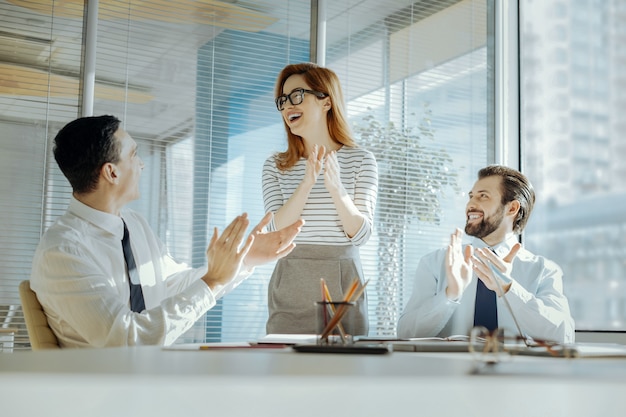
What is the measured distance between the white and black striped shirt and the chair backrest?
1081 mm

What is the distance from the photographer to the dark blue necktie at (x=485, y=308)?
269 cm

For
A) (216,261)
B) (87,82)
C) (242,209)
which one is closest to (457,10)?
(242,209)

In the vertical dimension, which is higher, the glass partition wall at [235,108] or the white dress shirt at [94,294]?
the glass partition wall at [235,108]

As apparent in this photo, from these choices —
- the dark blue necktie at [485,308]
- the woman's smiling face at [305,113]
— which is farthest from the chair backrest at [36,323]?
the dark blue necktie at [485,308]

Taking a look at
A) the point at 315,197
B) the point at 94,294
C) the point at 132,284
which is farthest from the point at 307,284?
the point at 94,294

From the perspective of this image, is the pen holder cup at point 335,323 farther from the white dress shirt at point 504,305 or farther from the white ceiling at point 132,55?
the white ceiling at point 132,55

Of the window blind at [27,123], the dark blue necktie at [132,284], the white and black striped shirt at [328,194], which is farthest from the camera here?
the window blind at [27,123]

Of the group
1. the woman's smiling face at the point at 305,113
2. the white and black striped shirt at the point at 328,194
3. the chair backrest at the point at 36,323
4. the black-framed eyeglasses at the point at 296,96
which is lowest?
the chair backrest at the point at 36,323

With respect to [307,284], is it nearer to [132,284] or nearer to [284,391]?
[132,284]

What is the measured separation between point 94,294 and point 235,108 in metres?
2.45

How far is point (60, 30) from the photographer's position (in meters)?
3.79

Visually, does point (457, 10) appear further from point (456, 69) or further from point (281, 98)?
point (281, 98)

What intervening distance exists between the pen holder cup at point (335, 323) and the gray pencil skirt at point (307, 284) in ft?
4.43

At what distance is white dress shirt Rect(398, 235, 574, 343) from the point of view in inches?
97.5
